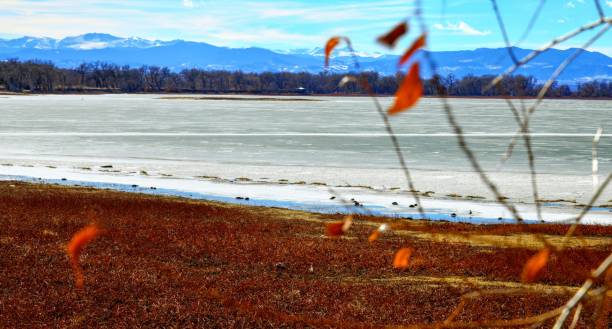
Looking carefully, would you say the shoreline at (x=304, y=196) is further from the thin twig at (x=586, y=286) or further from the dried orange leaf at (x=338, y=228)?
the thin twig at (x=586, y=286)

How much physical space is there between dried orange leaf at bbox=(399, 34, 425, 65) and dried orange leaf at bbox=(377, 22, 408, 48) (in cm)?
3

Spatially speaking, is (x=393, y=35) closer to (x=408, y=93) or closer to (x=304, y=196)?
(x=408, y=93)

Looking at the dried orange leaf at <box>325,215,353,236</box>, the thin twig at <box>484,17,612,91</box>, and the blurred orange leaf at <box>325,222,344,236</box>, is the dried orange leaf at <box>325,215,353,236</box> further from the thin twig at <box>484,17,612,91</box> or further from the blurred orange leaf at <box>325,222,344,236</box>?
the thin twig at <box>484,17,612,91</box>

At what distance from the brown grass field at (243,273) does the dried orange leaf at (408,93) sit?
5.80m

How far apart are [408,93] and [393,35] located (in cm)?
15

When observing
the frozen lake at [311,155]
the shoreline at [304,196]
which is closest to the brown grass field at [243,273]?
the shoreline at [304,196]

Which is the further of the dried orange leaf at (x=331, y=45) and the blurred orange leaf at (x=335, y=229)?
the blurred orange leaf at (x=335, y=229)

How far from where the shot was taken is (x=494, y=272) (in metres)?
15.3

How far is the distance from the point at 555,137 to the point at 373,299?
44.4m

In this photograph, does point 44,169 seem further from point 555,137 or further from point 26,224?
point 555,137

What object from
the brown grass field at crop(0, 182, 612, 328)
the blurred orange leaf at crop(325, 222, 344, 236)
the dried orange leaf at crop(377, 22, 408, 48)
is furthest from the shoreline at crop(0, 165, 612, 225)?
the dried orange leaf at crop(377, 22, 408, 48)

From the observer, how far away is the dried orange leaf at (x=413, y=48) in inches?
45.1

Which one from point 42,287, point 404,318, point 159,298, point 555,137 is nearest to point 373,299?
point 404,318

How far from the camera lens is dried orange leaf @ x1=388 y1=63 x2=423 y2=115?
104cm
